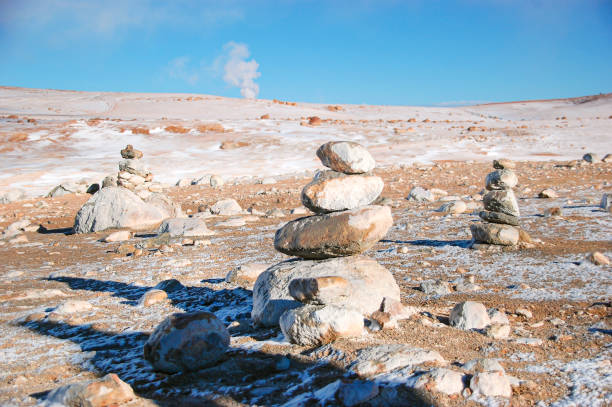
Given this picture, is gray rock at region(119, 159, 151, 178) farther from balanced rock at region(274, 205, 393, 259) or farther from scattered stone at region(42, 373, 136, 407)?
scattered stone at region(42, 373, 136, 407)

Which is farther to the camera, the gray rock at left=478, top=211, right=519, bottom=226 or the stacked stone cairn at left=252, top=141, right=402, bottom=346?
the gray rock at left=478, top=211, right=519, bottom=226

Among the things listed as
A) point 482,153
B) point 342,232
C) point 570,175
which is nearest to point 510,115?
point 482,153

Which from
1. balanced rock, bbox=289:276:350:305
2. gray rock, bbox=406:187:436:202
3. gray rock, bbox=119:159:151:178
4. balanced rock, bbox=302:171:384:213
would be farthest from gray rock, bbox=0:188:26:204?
balanced rock, bbox=289:276:350:305

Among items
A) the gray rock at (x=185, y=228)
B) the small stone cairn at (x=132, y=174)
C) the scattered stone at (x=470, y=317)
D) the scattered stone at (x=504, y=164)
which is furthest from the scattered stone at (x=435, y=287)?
the small stone cairn at (x=132, y=174)

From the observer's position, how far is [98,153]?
95.3 ft

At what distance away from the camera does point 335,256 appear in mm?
5879

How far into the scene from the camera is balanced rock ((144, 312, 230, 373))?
4.08 metres

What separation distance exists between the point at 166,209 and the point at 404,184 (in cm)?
855

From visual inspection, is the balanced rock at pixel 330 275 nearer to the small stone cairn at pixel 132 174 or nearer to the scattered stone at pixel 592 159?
the small stone cairn at pixel 132 174

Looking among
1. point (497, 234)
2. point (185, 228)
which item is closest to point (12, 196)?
point (185, 228)

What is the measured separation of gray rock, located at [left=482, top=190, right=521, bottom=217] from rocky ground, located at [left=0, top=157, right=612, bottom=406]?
2.42 feet

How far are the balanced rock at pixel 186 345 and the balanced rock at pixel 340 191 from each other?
2195 mm

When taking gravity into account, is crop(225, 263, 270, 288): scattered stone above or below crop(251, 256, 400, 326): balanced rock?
below

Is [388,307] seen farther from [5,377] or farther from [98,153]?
[98,153]
